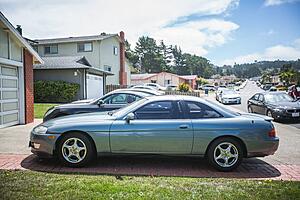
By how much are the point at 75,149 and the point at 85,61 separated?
22973 millimetres

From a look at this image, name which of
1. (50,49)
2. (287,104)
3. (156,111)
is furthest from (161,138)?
(50,49)

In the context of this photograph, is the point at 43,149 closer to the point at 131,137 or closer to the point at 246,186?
the point at 131,137

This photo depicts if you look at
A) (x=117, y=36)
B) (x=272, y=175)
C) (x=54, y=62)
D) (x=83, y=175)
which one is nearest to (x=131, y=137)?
(x=83, y=175)

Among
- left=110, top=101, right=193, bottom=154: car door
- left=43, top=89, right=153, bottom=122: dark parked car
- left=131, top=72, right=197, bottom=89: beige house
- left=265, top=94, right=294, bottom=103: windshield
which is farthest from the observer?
left=131, top=72, right=197, bottom=89: beige house

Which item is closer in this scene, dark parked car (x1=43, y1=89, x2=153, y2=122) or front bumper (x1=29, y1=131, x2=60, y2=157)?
front bumper (x1=29, y1=131, x2=60, y2=157)

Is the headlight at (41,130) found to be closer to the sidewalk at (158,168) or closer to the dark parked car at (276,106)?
the sidewalk at (158,168)

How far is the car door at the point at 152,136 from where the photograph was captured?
554 centimetres

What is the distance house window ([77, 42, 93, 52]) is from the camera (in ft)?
101

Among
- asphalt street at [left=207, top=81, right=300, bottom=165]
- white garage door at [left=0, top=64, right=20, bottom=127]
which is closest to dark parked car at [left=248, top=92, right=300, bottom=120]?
asphalt street at [left=207, top=81, right=300, bottom=165]

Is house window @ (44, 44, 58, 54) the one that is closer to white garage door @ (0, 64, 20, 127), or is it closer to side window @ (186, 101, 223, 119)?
white garage door @ (0, 64, 20, 127)

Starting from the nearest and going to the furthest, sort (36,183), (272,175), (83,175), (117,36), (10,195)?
(10,195) < (36,183) < (83,175) < (272,175) < (117,36)

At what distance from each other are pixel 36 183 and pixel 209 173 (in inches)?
123

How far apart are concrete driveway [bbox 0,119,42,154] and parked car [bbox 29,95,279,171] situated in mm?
1750

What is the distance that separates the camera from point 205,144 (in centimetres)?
557
